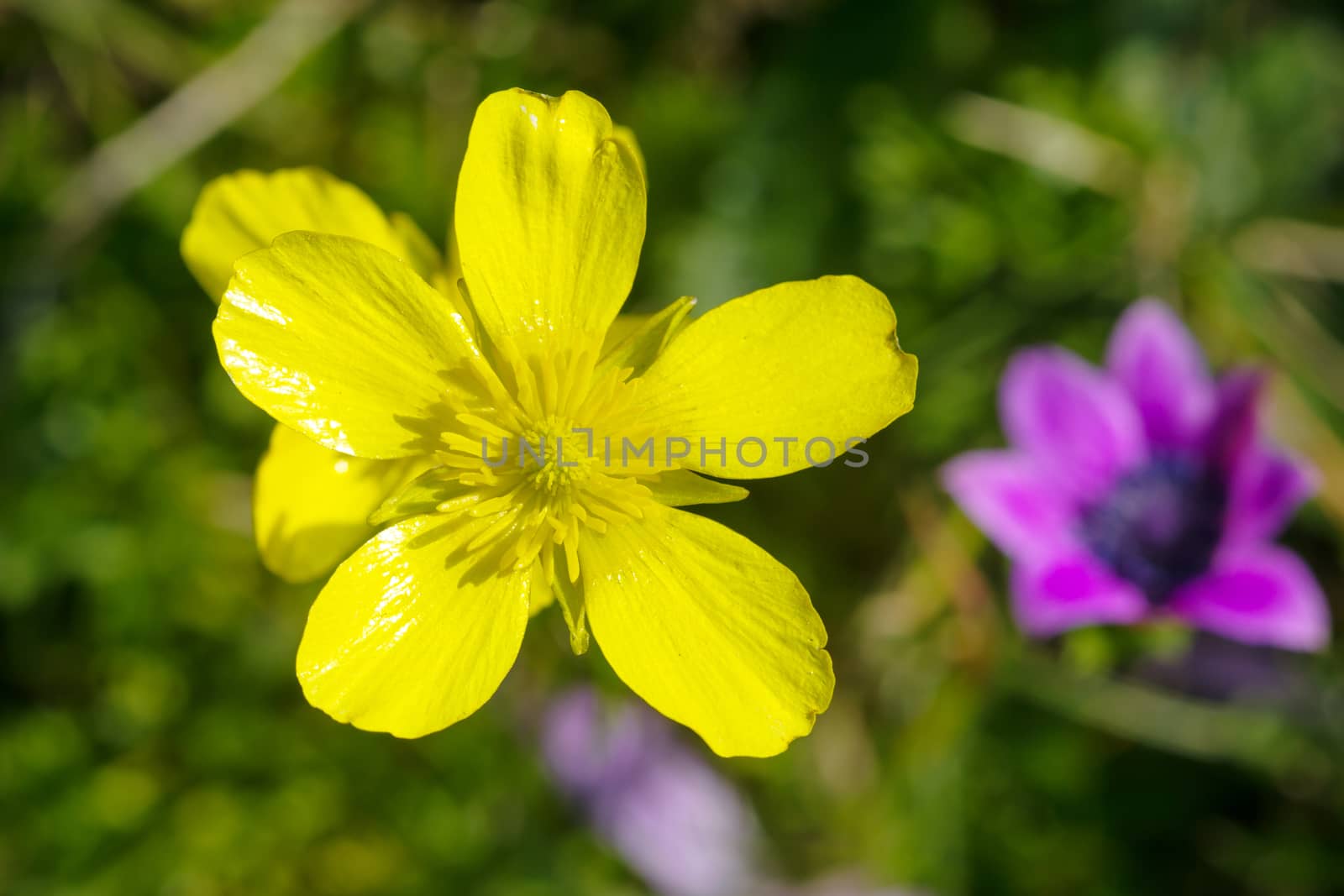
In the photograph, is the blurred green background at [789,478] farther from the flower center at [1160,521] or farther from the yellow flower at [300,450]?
the yellow flower at [300,450]

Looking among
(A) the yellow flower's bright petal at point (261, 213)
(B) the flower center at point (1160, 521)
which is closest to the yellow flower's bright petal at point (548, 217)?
(A) the yellow flower's bright petal at point (261, 213)

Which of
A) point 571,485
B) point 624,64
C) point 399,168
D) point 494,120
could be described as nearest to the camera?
point 494,120

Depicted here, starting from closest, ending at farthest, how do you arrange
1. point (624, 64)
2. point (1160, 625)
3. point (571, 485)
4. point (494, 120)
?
point (494, 120)
point (571, 485)
point (1160, 625)
point (624, 64)

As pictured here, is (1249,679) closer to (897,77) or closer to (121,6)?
(897,77)

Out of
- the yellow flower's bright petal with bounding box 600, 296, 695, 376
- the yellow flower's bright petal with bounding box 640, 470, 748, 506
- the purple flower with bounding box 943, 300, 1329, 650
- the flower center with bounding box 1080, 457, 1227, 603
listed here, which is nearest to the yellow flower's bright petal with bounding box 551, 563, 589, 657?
the yellow flower's bright petal with bounding box 640, 470, 748, 506

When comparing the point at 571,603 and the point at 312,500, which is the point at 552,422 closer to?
the point at 571,603

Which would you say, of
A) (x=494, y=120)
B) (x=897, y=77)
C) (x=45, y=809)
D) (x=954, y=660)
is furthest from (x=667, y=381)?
(x=45, y=809)
